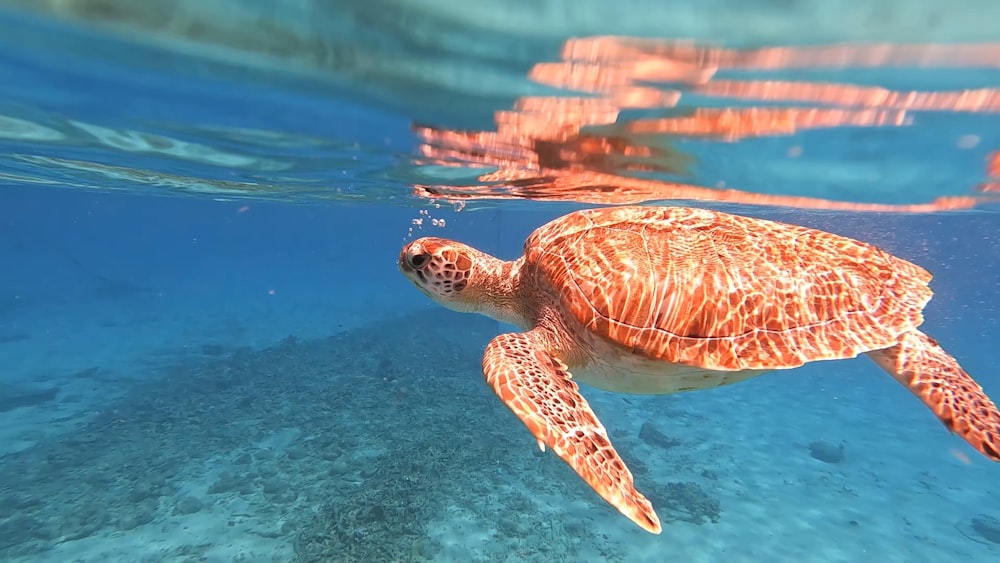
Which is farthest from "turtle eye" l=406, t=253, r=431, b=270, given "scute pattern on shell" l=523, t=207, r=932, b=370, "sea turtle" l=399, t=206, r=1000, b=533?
"scute pattern on shell" l=523, t=207, r=932, b=370

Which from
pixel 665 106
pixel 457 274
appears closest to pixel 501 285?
pixel 457 274

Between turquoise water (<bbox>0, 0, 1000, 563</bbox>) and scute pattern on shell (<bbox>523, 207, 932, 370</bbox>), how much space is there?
190cm

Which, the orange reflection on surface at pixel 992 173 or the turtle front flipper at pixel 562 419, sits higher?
the orange reflection on surface at pixel 992 173

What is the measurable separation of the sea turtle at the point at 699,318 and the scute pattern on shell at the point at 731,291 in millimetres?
12

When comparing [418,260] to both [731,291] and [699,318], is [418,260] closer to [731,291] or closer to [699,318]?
[699,318]

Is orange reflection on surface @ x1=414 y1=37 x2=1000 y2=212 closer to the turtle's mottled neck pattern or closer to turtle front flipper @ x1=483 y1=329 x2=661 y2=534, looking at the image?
the turtle's mottled neck pattern

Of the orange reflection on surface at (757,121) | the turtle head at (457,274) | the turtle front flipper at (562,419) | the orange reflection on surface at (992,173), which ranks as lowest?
the turtle front flipper at (562,419)

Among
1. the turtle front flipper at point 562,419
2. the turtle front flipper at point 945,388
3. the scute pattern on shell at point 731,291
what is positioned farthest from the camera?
the scute pattern on shell at point 731,291

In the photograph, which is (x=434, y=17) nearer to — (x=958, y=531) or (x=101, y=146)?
(x=101, y=146)

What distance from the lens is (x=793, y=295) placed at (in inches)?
157

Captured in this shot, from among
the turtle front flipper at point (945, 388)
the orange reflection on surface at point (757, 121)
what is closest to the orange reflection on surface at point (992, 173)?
the orange reflection on surface at point (757, 121)

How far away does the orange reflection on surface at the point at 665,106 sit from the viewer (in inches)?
181

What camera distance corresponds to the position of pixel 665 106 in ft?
20.2

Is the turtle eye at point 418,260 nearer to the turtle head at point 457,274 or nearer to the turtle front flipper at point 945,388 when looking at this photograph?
the turtle head at point 457,274
